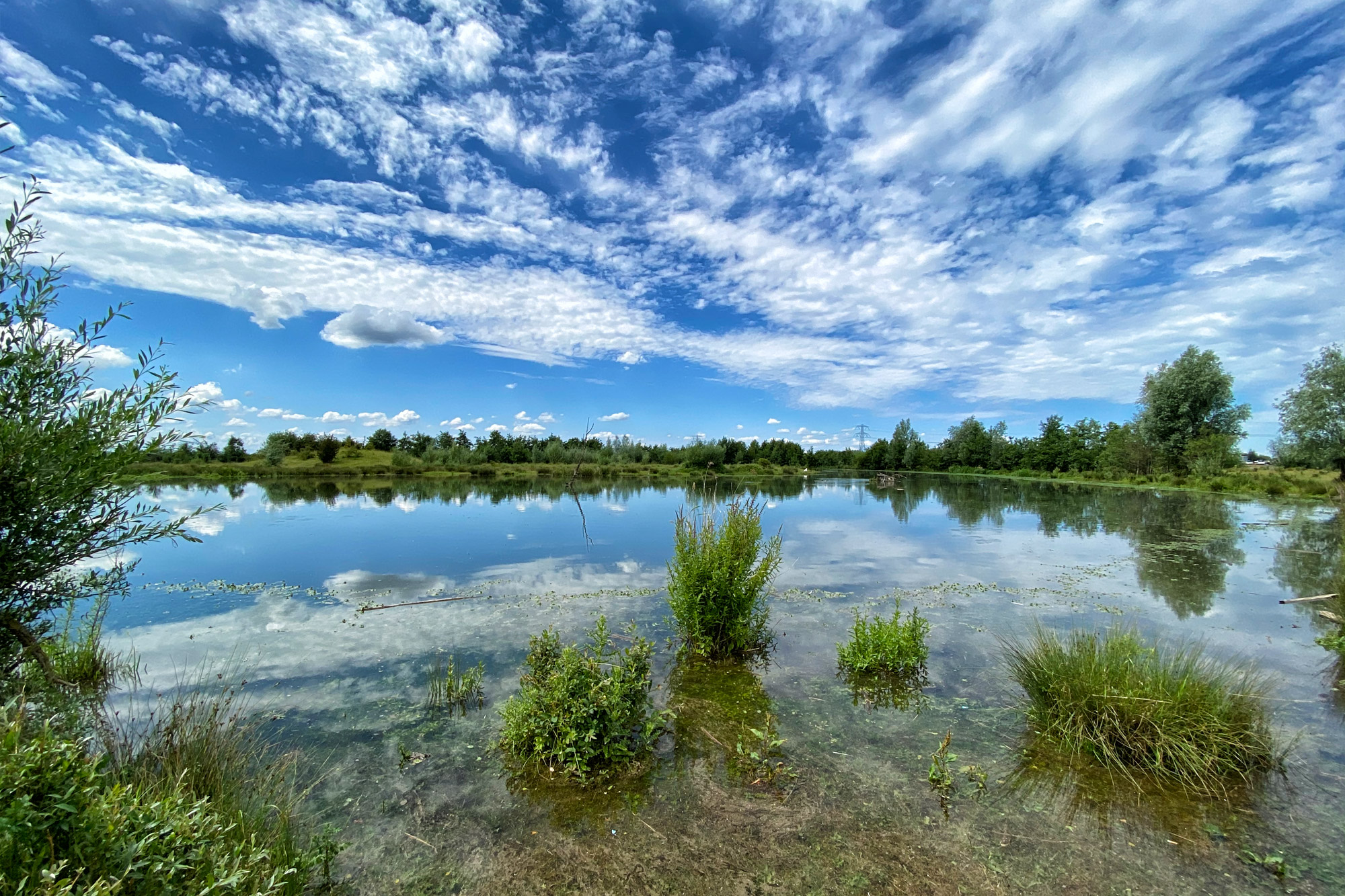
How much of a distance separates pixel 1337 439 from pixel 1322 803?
49.4 metres

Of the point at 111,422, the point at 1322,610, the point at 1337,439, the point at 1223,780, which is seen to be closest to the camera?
the point at 111,422

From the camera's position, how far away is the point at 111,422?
3.95 m

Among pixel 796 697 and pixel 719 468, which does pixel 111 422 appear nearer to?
pixel 796 697

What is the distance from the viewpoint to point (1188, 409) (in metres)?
46.5

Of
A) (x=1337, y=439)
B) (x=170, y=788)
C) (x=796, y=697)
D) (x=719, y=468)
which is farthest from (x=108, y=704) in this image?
(x=719, y=468)

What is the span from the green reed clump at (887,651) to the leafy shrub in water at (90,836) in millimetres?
6918

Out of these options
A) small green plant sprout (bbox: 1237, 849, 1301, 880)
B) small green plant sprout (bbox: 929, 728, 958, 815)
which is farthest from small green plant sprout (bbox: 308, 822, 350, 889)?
small green plant sprout (bbox: 1237, 849, 1301, 880)

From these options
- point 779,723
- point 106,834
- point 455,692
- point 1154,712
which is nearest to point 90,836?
point 106,834

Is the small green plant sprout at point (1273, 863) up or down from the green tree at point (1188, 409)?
down

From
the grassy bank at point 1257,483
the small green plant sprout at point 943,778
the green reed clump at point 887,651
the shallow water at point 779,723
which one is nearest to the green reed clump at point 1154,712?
the shallow water at point 779,723

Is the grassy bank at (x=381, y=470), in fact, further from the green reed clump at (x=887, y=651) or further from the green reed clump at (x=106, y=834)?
the green reed clump at (x=106, y=834)

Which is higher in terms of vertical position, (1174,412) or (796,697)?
(1174,412)

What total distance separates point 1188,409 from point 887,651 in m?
56.7

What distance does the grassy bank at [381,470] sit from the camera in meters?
47.8
